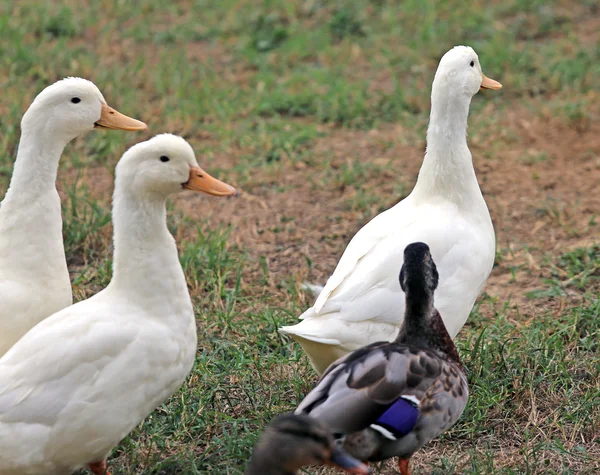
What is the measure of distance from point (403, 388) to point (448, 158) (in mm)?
1442

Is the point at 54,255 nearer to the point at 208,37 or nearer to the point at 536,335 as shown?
the point at 536,335

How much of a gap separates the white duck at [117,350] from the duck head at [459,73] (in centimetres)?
139

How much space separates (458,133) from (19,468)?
2.45 meters

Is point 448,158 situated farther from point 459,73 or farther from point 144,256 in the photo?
point 144,256

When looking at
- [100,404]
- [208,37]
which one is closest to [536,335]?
[100,404]

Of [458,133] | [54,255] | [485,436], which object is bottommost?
[485,436]

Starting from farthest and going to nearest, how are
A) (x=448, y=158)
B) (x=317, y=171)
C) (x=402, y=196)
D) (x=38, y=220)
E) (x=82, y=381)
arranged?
(x=317, y=171)
(x=402, y=196)
(x=448, y=158)
(x=38, y=220)
(x=82, y=381)

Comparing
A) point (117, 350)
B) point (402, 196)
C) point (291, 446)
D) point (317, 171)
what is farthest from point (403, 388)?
point (317, 171)

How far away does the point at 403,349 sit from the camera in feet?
11.9

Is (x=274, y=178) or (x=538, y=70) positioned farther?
(x=538, y=70)

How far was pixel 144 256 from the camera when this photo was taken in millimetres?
3596

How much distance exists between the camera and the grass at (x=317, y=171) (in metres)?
4.18

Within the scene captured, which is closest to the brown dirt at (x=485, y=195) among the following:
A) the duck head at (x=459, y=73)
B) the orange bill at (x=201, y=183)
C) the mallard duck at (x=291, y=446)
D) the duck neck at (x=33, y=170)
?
the duck head at (x=459, y=73)

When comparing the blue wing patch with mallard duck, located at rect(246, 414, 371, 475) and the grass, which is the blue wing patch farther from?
the grass
